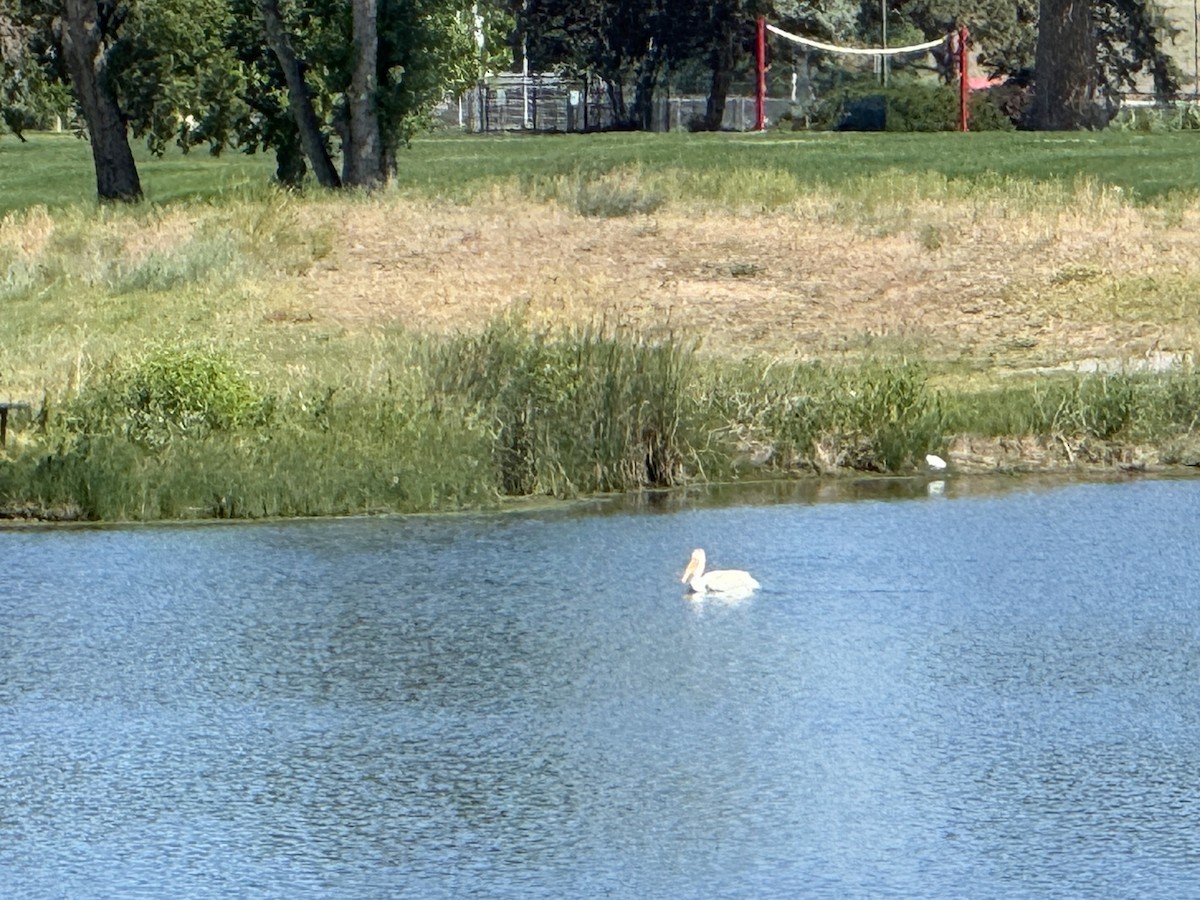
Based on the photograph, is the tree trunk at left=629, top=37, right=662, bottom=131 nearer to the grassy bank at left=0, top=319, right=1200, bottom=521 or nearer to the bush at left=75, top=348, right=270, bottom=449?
the grassy bank at left=0, top=319, right=1200, bottom=521

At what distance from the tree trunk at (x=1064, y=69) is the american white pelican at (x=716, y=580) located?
40.4 m

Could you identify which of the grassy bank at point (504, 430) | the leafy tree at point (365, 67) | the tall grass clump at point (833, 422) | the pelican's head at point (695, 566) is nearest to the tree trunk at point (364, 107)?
the leafy tree at point (365, 67)

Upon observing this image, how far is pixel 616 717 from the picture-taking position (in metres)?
9.58

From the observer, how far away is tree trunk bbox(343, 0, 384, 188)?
109 ft

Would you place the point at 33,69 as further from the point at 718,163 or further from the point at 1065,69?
the point at 1065,69

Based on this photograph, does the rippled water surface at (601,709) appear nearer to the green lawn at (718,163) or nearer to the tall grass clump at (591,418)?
the tall grass clump at (591,418)

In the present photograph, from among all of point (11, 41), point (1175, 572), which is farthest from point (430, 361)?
point (11, 41)

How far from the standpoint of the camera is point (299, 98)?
113ft

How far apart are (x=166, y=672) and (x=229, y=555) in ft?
9.28

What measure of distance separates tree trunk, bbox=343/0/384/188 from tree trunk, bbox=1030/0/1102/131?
21.0 metres

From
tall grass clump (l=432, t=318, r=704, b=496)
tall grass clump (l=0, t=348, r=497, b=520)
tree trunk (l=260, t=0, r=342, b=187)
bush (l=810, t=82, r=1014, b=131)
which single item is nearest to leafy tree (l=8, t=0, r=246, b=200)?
tree trunk (l=260, t=0, r=342, b=187)

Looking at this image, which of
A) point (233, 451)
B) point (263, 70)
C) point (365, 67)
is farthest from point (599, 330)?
point (263, 70)

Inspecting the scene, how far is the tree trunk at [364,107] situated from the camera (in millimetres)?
33156

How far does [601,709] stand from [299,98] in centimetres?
2590
